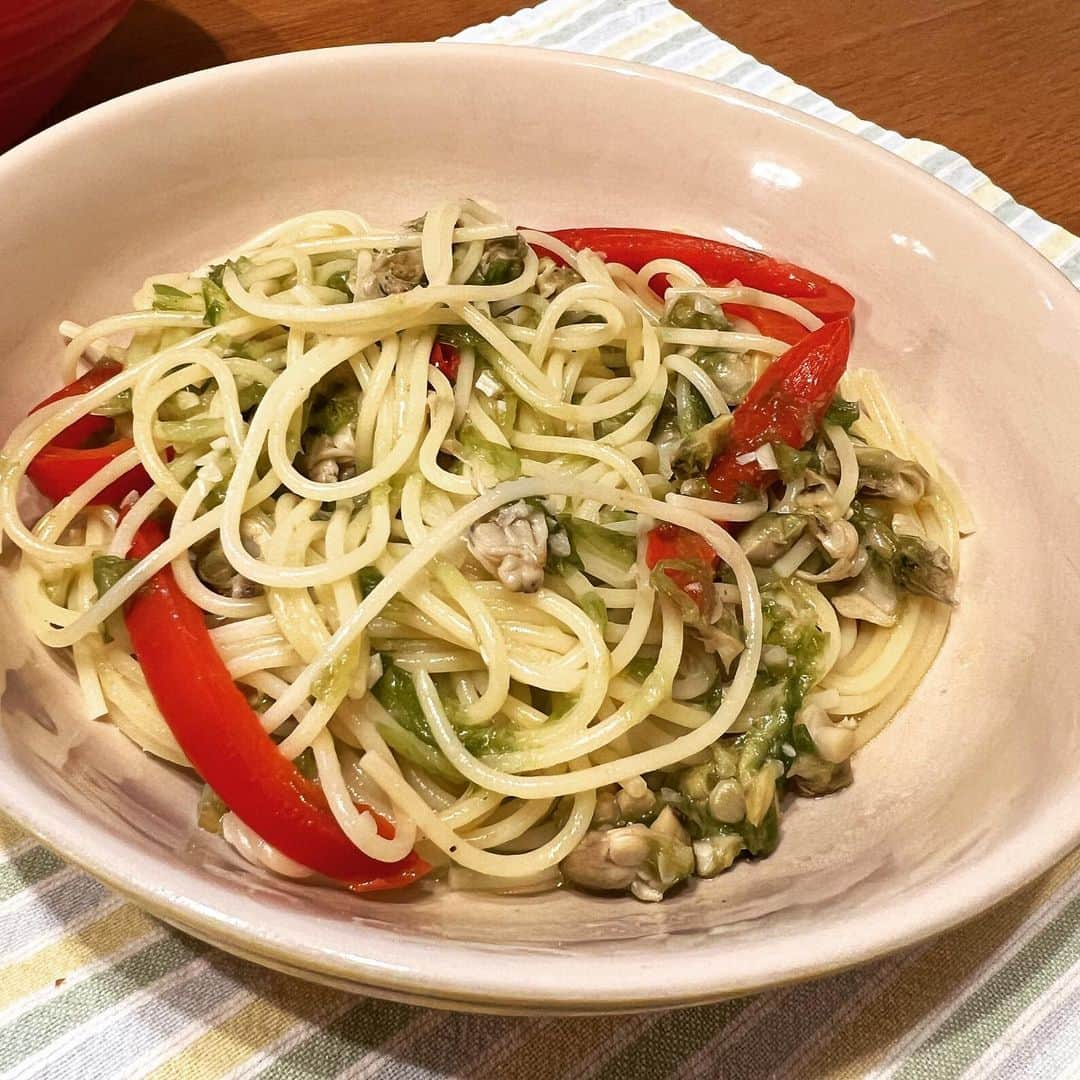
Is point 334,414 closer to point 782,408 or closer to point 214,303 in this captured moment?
point 214,303

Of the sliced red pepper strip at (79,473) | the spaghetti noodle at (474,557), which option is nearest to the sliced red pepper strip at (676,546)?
the spaghetti noodle at (474,557)

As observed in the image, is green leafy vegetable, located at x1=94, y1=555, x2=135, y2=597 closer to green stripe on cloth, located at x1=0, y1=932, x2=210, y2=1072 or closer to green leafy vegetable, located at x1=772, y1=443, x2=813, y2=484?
Answer: green stripe on cloth, located at x1=0, y1=932, x2=210, y2=1072

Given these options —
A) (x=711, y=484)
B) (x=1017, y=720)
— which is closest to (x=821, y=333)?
(x=711, y=484)

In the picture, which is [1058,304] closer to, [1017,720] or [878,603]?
[878,603]

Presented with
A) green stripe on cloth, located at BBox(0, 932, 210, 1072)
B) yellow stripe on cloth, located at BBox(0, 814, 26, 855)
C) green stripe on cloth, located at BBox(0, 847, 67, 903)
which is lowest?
green stripe on cloth, located at BBox(0, 932, 210, 1072)

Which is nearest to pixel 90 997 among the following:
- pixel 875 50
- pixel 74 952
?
pixel 74 952

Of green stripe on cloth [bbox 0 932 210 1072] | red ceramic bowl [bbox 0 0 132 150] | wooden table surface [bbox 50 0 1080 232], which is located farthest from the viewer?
wooden table surface [bbox 50 0 1080 232]

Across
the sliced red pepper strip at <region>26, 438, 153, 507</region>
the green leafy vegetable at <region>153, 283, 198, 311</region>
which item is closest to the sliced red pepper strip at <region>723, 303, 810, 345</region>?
the green leafy vegetable at <region>153, 283, 198, 311</region>
